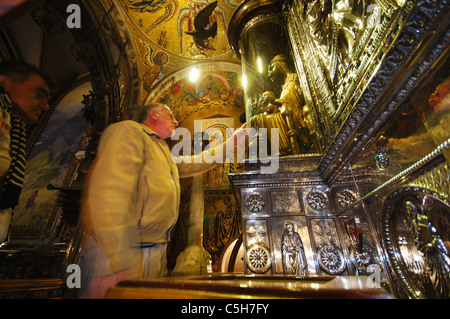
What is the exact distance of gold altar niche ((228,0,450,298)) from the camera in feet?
2.66

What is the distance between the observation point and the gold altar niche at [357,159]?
32.0 inches

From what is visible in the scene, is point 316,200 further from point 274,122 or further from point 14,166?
point 14,166

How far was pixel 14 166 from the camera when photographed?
1.51m

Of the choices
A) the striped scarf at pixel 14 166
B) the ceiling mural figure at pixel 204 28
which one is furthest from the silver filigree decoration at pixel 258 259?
the ceiling mural figure at pixel 204 28

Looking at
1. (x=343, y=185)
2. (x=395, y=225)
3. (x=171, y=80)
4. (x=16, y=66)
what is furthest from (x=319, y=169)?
(x=171, y=80)

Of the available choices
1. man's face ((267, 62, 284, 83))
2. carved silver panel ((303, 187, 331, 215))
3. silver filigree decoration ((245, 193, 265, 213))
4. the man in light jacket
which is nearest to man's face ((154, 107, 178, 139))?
the man in light jacket

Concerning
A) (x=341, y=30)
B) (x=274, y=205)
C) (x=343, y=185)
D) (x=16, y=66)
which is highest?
(x=341, y=30)

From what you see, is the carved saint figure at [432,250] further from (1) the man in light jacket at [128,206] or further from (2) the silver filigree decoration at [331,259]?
(1) the man in light jacket at [128,206]

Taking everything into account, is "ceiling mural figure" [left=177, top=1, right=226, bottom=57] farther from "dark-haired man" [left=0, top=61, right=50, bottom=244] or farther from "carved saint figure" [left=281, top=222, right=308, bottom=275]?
"carved saint figure" [left=281, top=222, right=308, bottom=275]

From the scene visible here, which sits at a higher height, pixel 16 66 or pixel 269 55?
pixel 269 55

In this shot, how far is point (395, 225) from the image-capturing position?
3.69ft

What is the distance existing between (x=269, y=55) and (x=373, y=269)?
332cm
